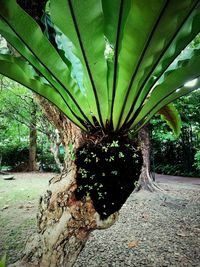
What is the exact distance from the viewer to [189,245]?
9.20 ft

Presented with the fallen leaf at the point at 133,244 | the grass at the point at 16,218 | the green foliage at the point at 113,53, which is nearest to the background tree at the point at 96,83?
the green foliage at the point at 113,53

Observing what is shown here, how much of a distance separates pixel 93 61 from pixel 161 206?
13.4ft

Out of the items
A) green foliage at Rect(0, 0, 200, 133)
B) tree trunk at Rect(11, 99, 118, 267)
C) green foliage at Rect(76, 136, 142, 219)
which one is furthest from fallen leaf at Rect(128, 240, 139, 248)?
green foliage at Rect(0, 0, 200, 133)

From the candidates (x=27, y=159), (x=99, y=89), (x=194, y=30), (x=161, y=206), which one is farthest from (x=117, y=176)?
(x=27, y=159)

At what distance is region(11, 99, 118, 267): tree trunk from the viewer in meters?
1.11

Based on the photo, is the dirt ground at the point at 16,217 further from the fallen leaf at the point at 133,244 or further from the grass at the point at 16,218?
the fallen leaf at the point at 133,244

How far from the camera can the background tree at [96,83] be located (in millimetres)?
667

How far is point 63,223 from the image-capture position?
43.8 inches

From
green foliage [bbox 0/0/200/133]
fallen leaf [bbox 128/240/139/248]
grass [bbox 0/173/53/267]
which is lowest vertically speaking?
fallen leaf [bbox 128/240/139/248]

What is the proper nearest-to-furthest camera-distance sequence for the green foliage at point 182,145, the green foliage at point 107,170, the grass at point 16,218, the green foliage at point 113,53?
the green foliage at point 113,53
the green foliage at point 107,170
the grass at point 16,218
the green foliage at point 182,145

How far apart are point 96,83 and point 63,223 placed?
65 cm

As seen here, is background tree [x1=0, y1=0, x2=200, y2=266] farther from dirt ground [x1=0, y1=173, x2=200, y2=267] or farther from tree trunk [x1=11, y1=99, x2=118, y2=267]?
dirt ground [x1=0, y1=173, x2=200, y2=267]

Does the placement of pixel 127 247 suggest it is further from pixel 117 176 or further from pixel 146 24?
pixel 146 24

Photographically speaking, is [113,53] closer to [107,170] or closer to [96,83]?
[96,83]
